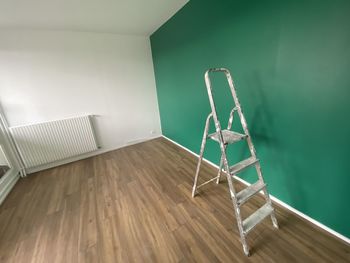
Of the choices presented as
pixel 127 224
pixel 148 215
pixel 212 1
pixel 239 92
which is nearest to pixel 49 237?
pixel 127 224

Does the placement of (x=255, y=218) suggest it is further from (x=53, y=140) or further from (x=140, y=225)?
(x=53, y=140)

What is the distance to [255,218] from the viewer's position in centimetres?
140

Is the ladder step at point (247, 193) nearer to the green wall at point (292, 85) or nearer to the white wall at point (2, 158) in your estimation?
the green wall at point (292, 85)

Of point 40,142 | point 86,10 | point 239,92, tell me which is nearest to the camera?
point 239,92

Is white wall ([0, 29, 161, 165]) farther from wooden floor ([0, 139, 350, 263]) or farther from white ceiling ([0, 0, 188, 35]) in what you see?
wooden floor ([0, 139, 350, 263])

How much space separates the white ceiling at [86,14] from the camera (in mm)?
1921

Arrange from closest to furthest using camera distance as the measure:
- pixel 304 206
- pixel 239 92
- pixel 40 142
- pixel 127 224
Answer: pixel 304 206
pixel 127 224
pixel 239 92
pixel 40 142

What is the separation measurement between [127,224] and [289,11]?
94.0 inches

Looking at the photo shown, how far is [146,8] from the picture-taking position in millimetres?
2266

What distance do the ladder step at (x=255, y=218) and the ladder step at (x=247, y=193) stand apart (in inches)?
8.0

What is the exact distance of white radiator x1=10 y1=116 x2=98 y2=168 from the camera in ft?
9.04

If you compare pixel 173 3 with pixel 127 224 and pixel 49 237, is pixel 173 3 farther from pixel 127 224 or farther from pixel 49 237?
pixel 49 237

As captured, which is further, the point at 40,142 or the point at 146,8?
the point at 40,142

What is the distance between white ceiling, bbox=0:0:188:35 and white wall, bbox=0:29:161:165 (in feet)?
0.85
